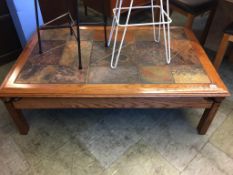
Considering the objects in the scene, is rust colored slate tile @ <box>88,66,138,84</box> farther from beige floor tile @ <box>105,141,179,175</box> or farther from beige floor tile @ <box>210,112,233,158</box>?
beige floor tile @ <box>210,112,233,158</box>

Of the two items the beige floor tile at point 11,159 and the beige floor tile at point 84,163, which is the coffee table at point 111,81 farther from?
the beige floor tile at point 84,163

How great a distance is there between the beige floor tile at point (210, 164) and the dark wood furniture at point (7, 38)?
1.77m

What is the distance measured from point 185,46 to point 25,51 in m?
1.17

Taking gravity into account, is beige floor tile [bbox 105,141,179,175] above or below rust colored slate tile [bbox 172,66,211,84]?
below

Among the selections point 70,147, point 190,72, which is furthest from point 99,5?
point 70,147

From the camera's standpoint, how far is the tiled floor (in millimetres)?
1177

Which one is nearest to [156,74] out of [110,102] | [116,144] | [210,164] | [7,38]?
[110,102]

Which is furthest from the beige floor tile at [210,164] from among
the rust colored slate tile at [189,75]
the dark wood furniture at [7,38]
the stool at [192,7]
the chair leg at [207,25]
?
the dark wood furniture at [7,38]

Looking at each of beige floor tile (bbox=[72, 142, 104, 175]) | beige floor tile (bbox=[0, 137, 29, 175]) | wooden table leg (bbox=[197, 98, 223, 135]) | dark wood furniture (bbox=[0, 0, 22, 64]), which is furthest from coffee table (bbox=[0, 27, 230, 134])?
dark wood furniture (bbox=[0, 0, 22, 64])

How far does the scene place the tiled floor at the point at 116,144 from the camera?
1177mm

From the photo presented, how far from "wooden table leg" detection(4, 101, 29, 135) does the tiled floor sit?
2.0 inches

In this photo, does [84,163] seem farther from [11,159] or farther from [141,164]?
[11,159]

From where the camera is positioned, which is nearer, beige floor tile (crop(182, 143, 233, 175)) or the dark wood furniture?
beige floor tile (crop(182, 143, 233, 175))

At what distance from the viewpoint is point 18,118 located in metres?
1.23
